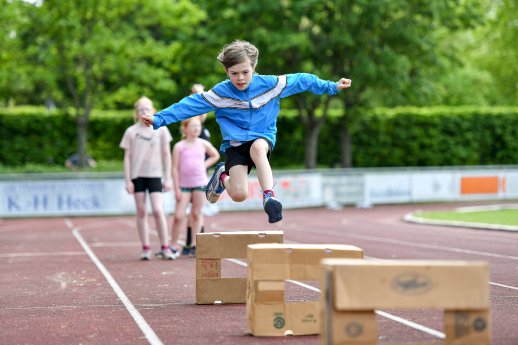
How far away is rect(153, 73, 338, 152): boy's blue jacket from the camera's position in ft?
29.2

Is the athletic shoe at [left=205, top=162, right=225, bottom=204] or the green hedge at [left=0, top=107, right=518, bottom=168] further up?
the green hedge at [left=0, top=107, right=518, bottom=168]

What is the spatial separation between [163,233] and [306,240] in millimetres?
5036

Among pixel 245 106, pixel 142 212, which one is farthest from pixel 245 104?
pixel 142 212

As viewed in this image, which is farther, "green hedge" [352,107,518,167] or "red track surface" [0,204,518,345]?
"green hedge" [352,107,518,167]

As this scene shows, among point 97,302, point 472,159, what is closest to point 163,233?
point 97,302

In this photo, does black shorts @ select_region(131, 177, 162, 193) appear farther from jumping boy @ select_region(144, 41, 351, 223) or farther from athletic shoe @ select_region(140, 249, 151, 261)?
jumping boy @ select_region(144, 41, 351, 223)

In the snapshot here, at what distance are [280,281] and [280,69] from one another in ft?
105

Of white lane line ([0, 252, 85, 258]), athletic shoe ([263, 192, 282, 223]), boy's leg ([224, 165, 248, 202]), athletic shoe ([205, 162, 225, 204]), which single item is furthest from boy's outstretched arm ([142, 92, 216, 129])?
white lane line ([0, 252, 85, 258])

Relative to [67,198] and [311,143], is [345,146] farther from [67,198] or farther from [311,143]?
[67,198]

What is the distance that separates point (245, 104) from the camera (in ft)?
29.2

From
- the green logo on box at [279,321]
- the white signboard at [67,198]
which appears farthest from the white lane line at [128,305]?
the white signboard at [67,198]

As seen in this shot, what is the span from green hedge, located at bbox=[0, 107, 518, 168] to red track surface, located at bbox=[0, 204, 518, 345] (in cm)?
1721

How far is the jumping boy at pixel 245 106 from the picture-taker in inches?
345

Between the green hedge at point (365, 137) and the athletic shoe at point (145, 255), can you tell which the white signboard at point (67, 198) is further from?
the athletic shoe at point (145, 255)
